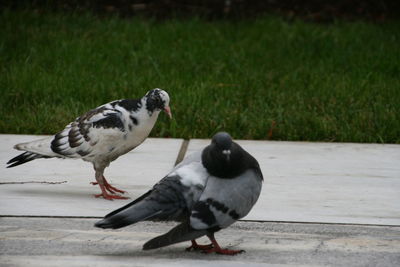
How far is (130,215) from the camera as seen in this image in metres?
3.64

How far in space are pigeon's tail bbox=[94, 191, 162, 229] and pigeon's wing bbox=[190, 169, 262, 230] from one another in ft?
0.62

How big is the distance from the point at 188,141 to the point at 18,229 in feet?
8.43

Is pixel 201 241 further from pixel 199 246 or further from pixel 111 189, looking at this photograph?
pixel 111 189

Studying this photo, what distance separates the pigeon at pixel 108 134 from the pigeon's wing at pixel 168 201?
1.16 meters

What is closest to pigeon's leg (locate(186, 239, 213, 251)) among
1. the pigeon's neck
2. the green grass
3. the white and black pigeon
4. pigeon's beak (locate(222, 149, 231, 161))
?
the white and black pigeon

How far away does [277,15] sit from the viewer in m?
11.8

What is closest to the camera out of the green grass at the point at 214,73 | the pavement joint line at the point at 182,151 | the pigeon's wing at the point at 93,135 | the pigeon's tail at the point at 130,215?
the pigeon's tail at the point at 130,215

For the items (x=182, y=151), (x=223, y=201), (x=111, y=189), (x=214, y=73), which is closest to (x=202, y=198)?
(x=223, y=201)

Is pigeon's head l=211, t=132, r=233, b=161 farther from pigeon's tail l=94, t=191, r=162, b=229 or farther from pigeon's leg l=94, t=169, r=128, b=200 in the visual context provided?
pigeon's leg l=94, t=169, r=128, b=200

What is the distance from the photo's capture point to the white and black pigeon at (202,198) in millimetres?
3711

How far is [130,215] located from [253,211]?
4.20ft

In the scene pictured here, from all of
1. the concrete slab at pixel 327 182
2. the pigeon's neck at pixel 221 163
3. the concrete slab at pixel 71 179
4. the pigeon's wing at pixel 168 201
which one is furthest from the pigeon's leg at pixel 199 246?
the concrete slab at pixel 71 179

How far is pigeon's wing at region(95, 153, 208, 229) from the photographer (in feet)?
12.0

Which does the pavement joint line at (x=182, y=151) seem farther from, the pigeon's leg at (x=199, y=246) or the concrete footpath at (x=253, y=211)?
the pigeon's leg at (x=199, y=246)
